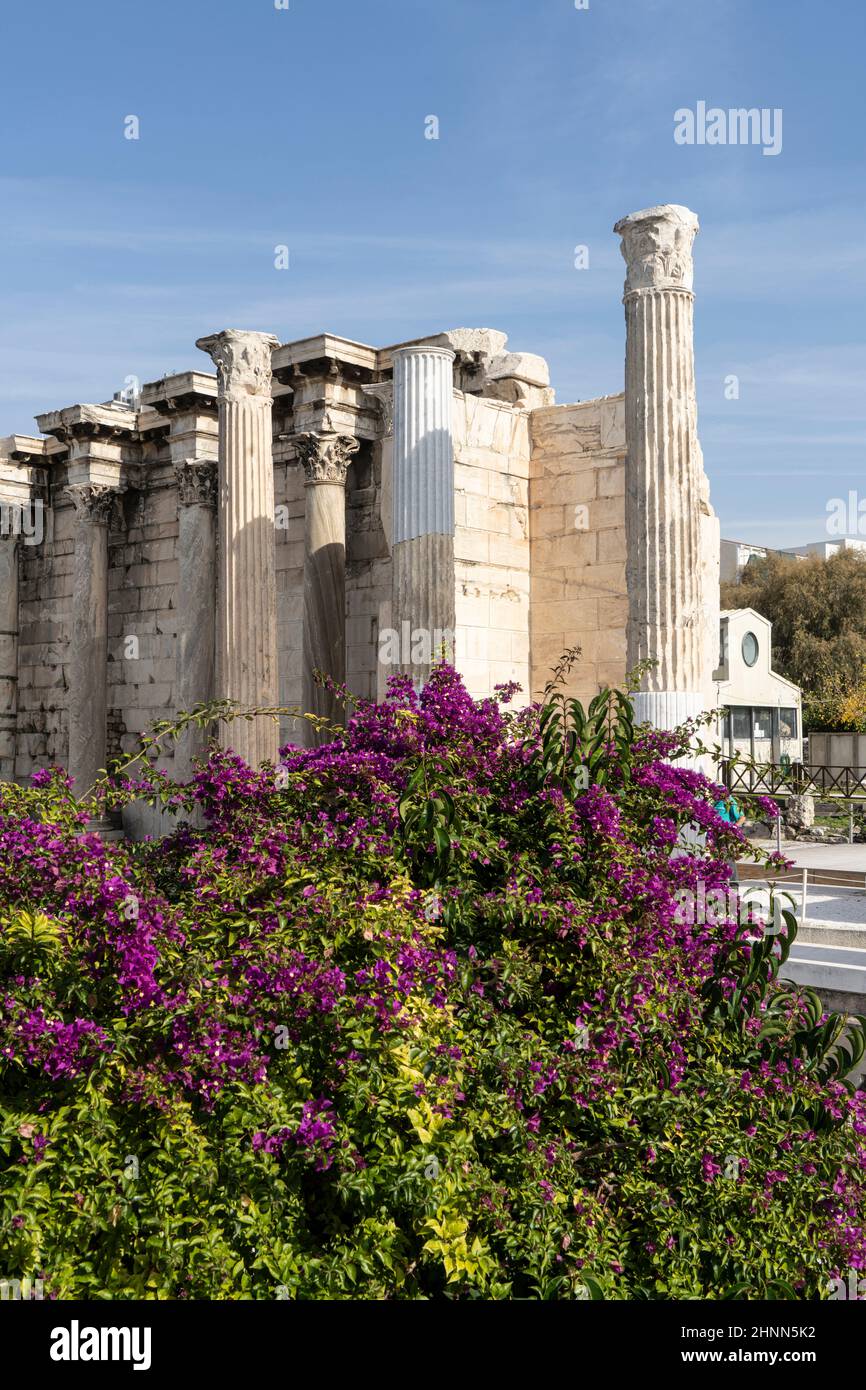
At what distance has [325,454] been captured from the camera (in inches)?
659

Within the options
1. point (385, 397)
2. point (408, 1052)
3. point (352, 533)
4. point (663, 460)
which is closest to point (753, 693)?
point (352, 533)

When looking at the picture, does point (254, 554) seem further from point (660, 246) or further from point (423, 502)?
point (660, 246)

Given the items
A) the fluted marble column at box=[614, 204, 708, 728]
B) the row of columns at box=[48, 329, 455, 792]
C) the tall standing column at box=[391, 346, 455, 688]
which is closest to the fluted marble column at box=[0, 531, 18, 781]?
the row of columns at box=[48, 329, 455, 792]

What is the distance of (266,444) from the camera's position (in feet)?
52.5

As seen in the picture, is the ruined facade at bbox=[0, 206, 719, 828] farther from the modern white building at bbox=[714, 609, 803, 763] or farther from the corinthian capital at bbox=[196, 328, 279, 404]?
the modern white building at bbox=[714, 609, 803, 763]

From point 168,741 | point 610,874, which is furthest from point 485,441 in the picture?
point 610,874

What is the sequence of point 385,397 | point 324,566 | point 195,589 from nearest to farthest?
point 385,397, point 324,566, point 195,589

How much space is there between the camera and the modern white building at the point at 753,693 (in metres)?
39.5

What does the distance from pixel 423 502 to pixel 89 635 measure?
10089 millimetres

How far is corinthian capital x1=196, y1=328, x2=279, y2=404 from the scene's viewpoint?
1565 cm

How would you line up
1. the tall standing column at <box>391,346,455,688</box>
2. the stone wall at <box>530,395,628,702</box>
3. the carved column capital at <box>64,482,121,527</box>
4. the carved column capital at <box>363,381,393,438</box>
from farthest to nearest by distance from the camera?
the carved column capital at <box>64,482,121,527</box>, the stone wall at <box>530,395,628,702</box>, the carved column capital at <box>363,381,393,438</box>, the tall standing column at <box>391,346,455,688</box>

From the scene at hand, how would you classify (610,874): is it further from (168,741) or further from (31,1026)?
(168,741)

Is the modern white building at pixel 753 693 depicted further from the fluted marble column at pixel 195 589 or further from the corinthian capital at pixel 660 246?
the corinthian capital at pixel 660 246

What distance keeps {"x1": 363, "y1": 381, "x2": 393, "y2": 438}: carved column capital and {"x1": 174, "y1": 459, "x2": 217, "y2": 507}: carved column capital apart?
3191mm
